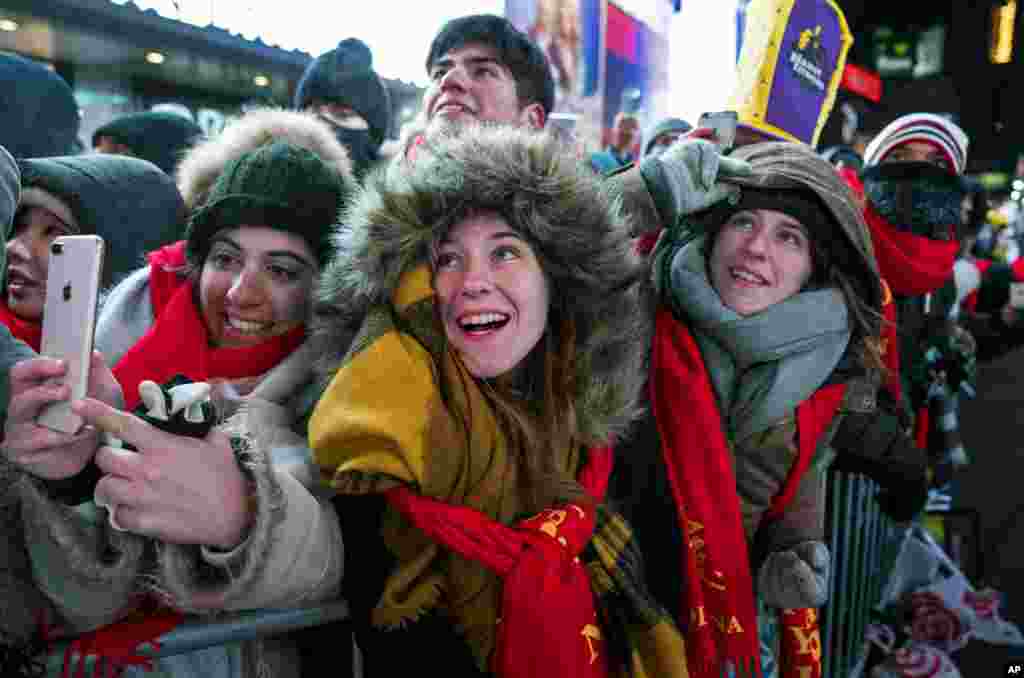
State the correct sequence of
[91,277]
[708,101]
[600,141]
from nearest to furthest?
1. [91,277]
2. [708,101]
3. [600,141]

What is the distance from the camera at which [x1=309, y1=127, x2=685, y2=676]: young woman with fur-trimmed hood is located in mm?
1279

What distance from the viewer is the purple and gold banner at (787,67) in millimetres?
2201

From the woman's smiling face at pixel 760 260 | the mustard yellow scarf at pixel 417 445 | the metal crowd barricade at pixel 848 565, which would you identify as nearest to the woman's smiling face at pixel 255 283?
the mustard yellow scarf at pixel 417 445

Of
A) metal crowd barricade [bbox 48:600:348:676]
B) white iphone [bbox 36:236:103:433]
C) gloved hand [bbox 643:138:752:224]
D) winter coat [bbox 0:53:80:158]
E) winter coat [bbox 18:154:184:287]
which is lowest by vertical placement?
metal crowd barricade [bbox 48:600:348:676]

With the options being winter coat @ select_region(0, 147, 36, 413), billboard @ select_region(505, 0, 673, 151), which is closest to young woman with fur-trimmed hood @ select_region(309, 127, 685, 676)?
winter coat @ select_region(0, 147, 36, 413)

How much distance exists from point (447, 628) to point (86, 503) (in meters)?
0.61

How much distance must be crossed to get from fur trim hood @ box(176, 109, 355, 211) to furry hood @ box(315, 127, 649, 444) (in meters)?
0.31

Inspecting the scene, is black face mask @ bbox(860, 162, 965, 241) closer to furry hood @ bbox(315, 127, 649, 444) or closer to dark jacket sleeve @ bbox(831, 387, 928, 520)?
dark jacket sleeve @ bbox(831, 387, 928, 520)

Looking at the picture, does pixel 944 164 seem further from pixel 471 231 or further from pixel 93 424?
pixel 93 424

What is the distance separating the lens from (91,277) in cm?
90

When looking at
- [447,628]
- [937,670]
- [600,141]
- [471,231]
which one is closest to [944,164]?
[937,670]

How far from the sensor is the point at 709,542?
1.75 m

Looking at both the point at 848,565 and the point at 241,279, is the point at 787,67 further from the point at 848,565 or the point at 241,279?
the point at 241,279

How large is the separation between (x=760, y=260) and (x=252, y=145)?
1200mm
